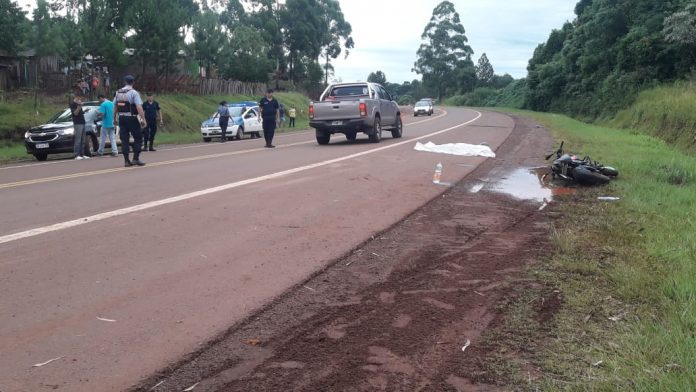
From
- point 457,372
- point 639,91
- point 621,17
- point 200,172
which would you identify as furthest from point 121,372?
point 621,17

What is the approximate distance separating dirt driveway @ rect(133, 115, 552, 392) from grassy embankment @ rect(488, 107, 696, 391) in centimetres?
25

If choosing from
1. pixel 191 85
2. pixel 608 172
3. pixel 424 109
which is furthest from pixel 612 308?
pixel 424 109

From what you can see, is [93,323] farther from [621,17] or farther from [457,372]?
[621,17]

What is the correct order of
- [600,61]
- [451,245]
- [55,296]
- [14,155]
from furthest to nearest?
[600,61]
[14,155]
[451,245]
[55,296]

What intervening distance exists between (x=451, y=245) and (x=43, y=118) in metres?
22.7

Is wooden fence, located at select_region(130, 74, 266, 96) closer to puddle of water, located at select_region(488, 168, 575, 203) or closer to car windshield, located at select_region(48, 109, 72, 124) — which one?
car windshield, located at select_region(48, 109, 72, 124)

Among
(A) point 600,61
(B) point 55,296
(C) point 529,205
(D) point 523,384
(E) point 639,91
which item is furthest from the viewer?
(A) point 600,61

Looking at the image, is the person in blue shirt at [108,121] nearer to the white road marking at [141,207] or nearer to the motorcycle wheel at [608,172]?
the white road marking at [141,207]

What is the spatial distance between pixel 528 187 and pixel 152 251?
7.01 metres

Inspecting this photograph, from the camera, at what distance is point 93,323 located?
13.5 feet

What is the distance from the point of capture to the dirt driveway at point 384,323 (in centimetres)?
342

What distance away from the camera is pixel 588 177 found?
10539mm

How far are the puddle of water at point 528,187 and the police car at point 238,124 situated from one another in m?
15.9

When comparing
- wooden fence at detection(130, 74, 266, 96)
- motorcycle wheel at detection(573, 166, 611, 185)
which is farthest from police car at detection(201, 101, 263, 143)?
motorcycle wheel at detection(573, 166, 611, 185)
